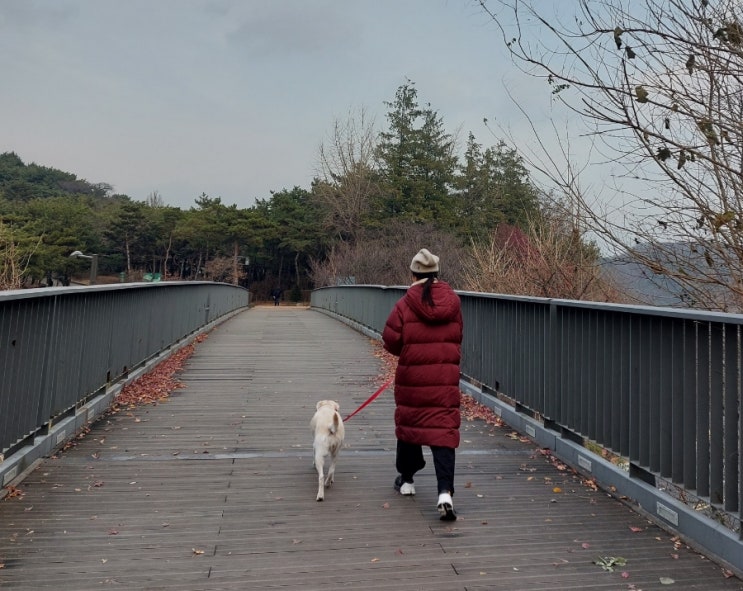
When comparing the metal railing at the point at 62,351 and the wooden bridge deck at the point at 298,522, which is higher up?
the metal railing at the point at 62,351

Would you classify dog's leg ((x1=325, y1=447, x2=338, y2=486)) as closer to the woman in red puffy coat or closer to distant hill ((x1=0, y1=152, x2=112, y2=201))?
the woman in red puffy coat

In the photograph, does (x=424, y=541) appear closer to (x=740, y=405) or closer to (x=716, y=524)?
(x=716, y=524)

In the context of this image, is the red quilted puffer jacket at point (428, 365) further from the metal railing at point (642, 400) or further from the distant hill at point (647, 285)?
the distant hill at point (647, 285)

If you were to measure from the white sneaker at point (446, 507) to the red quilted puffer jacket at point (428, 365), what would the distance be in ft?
0.96

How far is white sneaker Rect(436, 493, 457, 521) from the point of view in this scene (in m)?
3.53

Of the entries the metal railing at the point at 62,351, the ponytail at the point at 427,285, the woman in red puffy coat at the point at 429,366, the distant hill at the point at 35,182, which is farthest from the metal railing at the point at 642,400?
the distant hill at the point at 35,182

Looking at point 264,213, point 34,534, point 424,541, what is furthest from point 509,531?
point 264,213

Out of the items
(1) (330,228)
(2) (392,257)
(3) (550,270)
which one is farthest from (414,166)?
(3) (550,270)

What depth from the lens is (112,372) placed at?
6703mm

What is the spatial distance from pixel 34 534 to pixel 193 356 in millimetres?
7152

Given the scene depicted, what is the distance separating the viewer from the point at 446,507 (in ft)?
11.6

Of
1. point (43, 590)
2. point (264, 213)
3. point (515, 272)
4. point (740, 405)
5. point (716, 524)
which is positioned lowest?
point (43, 590)

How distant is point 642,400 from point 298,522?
85.2 inches

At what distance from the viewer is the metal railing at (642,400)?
3.03 m
